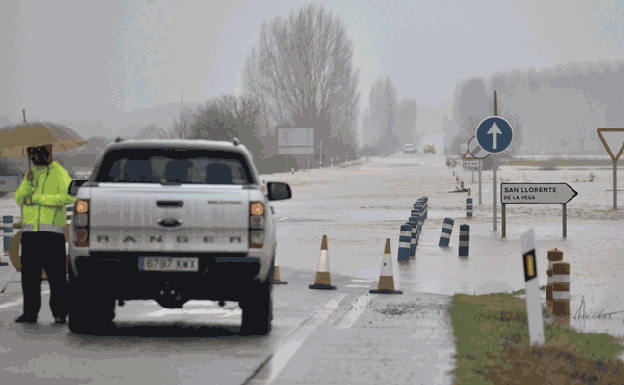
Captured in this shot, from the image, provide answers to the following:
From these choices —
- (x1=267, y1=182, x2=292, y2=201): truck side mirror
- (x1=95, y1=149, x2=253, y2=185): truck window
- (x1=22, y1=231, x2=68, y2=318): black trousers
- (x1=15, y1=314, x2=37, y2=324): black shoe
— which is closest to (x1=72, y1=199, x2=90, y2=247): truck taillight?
(x1=95, y1=149, x2=253, y2=185): truck window

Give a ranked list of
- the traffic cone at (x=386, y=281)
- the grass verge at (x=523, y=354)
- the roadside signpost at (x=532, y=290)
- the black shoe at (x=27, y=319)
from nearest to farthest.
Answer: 1. the grass verge at (x=523, y=354)
2. the roadside signpost at (x=532, y=290)
3. the black shoe at (x=27, y=319)
4. the traffic cone at (x=386, y=281)

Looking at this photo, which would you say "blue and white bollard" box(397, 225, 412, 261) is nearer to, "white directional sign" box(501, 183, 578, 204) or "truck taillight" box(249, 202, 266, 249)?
"white directional sign" box(501, 183, 578, 204)

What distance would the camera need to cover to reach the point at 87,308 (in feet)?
29.6

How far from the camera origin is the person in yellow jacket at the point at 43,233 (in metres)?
9.84

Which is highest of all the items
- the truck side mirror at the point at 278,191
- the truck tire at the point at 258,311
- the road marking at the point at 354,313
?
the truck side mirror at the point at 278,191

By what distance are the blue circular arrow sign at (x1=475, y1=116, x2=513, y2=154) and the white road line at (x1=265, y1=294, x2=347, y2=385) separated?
1090 cm

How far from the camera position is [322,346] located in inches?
335

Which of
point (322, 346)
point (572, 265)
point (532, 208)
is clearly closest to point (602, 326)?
point (322, 346)

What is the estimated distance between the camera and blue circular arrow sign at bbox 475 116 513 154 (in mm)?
21875

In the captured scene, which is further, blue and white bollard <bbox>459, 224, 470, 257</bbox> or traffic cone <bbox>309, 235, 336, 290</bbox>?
blue and white bollard <bbox>459, 224, 470, 257</bbox>

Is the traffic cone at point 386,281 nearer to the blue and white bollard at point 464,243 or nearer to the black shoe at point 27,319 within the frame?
the black shoe at point 27,319

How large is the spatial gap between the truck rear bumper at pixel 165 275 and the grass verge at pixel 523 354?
79.0 inches

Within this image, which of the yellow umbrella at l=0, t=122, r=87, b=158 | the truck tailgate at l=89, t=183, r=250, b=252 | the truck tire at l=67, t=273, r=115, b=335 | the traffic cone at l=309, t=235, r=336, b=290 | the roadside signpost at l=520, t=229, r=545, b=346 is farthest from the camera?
the yellow umbrella at l=0, t=122, r=87, b=158

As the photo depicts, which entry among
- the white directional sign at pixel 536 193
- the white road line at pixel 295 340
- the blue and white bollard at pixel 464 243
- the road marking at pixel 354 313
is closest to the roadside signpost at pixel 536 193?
the white directional sign at pixel 536 193
